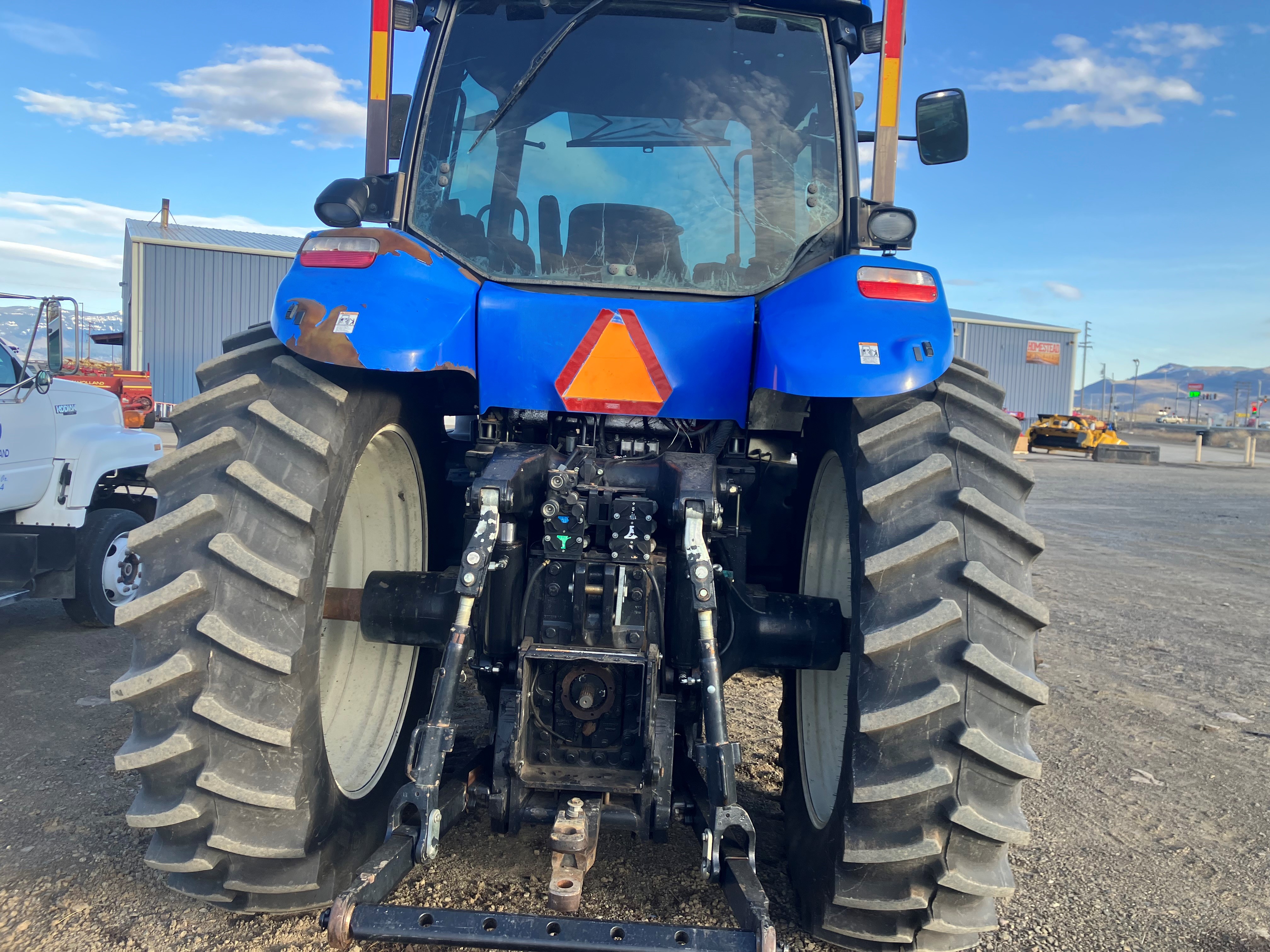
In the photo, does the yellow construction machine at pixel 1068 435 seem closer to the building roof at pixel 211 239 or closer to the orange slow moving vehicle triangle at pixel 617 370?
the building roof at pixel 211 239

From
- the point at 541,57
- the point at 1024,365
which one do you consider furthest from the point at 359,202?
the point at 1024,365

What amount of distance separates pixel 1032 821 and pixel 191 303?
29586 mm

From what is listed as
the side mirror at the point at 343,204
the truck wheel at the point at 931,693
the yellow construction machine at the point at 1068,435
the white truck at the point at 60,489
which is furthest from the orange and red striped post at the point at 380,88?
the yellow construction machine at the point at 1068,435

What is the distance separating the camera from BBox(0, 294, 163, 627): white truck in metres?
5.57

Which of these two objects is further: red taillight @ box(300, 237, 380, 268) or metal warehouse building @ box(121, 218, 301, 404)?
metal warehouse building @ box(121, 218, 301, 404)

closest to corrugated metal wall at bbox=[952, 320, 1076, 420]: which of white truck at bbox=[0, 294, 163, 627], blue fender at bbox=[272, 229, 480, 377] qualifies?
white truck at bbox=[0, 294, 163, 627]

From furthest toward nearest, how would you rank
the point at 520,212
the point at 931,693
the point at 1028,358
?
1. the point at 1028,358
2. the point at 520,212
3. the point at 931,693

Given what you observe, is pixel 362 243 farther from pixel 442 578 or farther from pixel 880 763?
pixel 880 763

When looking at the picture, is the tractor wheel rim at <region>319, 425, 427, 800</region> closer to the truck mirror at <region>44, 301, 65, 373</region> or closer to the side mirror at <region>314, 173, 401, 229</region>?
the side mirror at <region>314, 173, 401, 229</region>

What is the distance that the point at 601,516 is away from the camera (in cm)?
249

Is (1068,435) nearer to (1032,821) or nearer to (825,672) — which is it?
(1032,821)

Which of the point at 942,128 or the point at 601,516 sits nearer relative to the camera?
the point at 601,516

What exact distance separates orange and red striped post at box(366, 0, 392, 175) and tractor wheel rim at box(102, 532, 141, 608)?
4.03 metres

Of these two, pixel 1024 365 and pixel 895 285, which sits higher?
pixel 1024 365
